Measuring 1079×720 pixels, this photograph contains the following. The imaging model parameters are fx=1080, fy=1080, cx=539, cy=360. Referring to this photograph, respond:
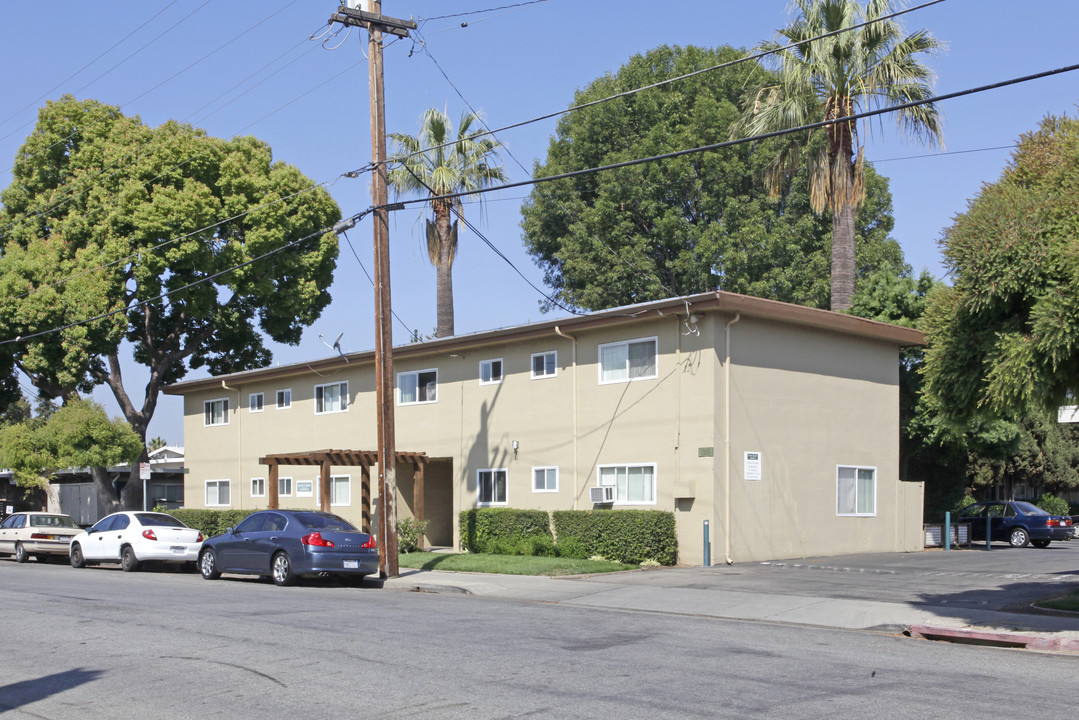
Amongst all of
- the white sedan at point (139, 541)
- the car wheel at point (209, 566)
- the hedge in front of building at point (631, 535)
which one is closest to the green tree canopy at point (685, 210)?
the hedge in front of building at point (631, 535)

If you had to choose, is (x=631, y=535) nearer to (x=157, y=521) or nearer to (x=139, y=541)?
(x=157, y=521)

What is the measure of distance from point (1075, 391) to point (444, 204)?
2885 centimetres

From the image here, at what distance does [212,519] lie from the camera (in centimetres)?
3325

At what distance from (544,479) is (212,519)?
40.7 feet

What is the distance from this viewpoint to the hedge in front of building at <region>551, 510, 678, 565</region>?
899 inches

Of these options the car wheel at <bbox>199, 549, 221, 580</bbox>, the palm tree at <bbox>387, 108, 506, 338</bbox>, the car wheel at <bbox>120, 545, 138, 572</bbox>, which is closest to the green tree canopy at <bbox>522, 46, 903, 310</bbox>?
the palm tree at <bbox>387, 108, 506, 338</bbox>

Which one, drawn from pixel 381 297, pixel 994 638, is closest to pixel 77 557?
pixel 381 297

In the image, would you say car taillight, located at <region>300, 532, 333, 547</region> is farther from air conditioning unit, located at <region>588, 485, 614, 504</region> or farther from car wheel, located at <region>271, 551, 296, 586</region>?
air conditioning unit, located at <region>588, 485, 614, 504</region>

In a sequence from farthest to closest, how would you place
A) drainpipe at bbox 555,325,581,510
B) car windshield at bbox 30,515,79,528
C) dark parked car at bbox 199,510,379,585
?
car windshield at bbox 30,515,79,528 < drainpipe at bbox 555,325,581,510 < dark parked car at bbox 199,510,379,585

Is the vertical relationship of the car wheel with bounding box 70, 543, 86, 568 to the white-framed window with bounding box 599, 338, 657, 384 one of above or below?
below

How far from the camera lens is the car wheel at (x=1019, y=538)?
3088 cm

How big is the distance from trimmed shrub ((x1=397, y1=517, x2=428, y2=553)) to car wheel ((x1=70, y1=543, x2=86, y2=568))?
24.9 ft

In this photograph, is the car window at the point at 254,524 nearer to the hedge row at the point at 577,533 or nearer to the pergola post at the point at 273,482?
the hedge row at the point at 577,533

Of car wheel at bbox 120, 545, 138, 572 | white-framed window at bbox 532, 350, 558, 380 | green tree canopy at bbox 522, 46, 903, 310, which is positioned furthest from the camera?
green tree canopy at bbox 522, 46, 903, 310
